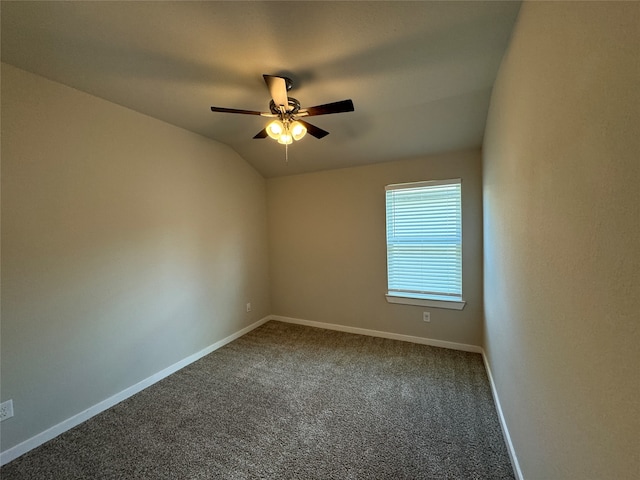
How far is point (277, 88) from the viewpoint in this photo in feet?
5.70

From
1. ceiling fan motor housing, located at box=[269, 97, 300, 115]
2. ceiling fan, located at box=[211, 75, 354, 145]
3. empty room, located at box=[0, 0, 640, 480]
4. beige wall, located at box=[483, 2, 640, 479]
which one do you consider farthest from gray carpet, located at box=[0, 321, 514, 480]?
ceiling fan motor housing, located at box=[269, 97, 300, 115]

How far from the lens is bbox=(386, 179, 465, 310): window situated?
3025 millimetres

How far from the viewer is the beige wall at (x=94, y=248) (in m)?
1.74

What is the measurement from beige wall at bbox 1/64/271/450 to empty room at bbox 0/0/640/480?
0.05 feet

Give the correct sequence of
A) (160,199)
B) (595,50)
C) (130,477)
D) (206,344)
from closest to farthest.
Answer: (595,50) → (130,477) → (160,199) → (206,344)

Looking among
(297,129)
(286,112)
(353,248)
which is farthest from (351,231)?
(286,112)

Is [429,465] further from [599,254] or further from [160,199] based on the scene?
[160,199]

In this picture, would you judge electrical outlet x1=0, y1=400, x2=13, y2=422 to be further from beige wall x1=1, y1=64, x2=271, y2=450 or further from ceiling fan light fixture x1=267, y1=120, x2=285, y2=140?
ceiling fan light fixture x1=267, y1=120, x2=285, y2=140

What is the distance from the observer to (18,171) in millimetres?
1732

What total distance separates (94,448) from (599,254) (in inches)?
115

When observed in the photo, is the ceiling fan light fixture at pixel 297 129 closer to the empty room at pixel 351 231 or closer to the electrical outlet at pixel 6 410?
the empty room at pixel 351 231

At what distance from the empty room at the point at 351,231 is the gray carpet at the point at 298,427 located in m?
0.02

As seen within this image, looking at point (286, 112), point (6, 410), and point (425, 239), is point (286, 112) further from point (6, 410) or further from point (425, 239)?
point (6, 410)

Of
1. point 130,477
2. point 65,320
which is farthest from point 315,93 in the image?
point 130,477
